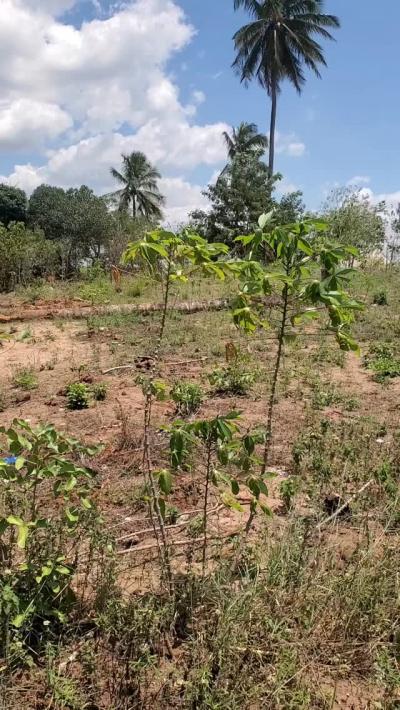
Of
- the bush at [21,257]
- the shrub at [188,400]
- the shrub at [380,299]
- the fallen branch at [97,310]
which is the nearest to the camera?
the shrub at [188,400]

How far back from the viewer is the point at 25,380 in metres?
5.20

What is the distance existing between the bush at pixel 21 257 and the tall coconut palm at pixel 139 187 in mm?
16887

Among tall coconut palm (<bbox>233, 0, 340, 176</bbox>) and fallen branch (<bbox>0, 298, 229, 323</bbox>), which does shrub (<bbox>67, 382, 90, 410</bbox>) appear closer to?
fallen branch (<bbox>0, 298, 229, 323</bbox>)

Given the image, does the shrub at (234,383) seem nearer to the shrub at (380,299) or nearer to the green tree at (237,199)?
the shrub at (380,299)

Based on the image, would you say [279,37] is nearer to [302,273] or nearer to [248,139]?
[248,139]

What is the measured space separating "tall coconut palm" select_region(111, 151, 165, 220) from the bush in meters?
16.9

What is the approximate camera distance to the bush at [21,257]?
12.6m

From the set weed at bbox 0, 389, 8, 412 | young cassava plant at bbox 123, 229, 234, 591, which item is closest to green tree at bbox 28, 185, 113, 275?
weed at bbox 0, 389, 8, 412

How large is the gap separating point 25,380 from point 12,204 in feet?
71.4

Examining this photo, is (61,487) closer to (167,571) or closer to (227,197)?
(167,571)

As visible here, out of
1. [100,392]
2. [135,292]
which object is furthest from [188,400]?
[135,292]

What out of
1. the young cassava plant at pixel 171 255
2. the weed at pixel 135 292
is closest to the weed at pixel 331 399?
the young cassava plant at pixel 171 255

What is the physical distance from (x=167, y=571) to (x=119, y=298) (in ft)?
31.0

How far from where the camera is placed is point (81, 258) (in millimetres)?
18906
